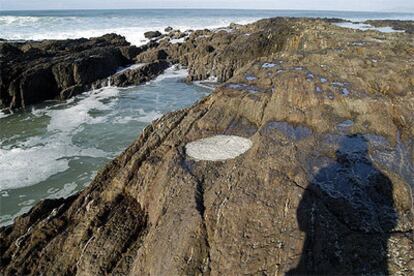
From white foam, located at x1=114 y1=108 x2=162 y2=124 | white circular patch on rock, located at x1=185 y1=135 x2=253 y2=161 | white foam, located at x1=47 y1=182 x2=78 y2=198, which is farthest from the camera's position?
white foam, located at x1=114 y1=108 x2=162 y2=124

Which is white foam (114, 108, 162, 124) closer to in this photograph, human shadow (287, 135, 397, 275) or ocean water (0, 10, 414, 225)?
ocean water (0, 10, 414, 225)

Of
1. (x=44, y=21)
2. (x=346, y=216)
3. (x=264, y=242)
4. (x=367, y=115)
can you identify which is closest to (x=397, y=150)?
(x=367, y=115)

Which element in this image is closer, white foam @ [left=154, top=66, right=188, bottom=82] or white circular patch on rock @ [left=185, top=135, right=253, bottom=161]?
white circular patch on rock @ [left=185, top=135, right=253, bottom=161]

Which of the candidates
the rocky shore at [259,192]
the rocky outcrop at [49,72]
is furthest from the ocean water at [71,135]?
the rocky shore at [259,192]

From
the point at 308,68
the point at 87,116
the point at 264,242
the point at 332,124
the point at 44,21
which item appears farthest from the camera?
the point at 44,21

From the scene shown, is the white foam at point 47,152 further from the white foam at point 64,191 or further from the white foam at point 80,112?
the white foam at point 64,191

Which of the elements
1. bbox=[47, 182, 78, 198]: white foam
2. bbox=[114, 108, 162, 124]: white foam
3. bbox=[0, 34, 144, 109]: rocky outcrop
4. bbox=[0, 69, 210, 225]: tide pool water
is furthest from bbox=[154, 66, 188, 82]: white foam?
bbox=[47, 182, 78, 198]: white foam

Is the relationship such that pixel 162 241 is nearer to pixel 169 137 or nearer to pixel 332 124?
pixel 169 137
